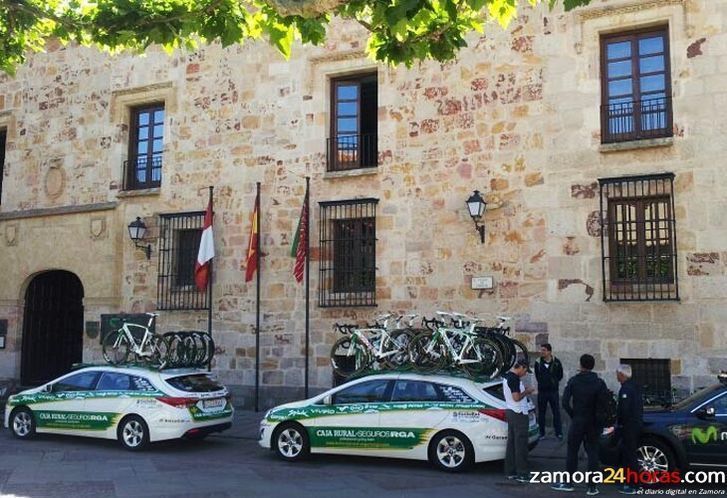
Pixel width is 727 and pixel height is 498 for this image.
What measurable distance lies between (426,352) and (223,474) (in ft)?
13.5

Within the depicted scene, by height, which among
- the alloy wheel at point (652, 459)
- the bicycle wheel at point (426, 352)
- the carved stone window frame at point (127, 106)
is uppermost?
the carved stone window frame at point (127, 106)

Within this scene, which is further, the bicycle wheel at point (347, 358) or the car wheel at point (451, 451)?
the bicycle wheel at point (347, 358)

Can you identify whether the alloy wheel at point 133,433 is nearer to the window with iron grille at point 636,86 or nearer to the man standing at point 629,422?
the man standing at point 629,422

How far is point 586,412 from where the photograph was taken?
9016 millimetres

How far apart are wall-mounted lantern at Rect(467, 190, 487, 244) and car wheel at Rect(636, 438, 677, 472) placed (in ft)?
20.1

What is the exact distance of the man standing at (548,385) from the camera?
12602 millimetres

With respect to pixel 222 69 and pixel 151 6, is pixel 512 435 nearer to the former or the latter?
pixel 151 6

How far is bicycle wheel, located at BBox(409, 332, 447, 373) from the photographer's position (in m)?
12.5

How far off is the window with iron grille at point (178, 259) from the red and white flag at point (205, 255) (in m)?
0.66

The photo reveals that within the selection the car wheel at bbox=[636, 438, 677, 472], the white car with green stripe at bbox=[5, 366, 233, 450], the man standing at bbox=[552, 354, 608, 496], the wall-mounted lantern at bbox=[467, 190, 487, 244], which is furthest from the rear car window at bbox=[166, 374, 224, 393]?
the car wheel at bbox=[636, 438, 677, 472]

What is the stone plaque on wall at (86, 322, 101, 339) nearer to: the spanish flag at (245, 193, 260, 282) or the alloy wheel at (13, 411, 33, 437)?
the spanish flag at (245, 193, 260, 282)

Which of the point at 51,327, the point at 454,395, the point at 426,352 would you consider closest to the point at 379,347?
the point at 426,352

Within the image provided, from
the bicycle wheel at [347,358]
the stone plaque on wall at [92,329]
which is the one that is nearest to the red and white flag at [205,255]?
the stone plaque on wall at [92,329]

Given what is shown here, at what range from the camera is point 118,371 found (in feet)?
42.0
